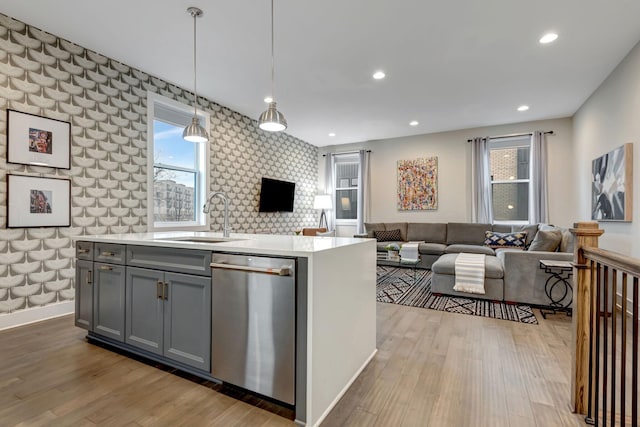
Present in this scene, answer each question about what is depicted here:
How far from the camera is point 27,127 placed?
2932 mm

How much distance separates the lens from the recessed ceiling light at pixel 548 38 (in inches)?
119

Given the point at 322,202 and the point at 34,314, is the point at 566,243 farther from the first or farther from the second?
the point at 34,314

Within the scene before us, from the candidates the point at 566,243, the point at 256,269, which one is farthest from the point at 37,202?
the point at 566,243

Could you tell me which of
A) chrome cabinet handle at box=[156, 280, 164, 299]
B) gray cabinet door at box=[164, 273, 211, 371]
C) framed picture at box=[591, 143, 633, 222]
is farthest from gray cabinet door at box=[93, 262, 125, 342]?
framed picture at box=[591, 143, 633, 222]

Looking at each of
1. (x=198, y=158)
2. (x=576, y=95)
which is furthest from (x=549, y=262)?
(x=198, y=158)

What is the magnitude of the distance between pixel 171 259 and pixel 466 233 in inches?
224

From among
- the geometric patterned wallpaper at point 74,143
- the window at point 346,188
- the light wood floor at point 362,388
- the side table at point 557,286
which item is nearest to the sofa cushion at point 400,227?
the window at point 346,188

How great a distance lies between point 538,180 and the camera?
5766mm

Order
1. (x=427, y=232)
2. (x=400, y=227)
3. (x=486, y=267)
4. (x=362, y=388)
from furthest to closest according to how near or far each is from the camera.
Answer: (x=400, y=227), (x=427, y=232), (x=486, y=267), (x=362, y=388)

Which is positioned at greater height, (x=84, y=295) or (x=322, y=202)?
(x=322, y=202)

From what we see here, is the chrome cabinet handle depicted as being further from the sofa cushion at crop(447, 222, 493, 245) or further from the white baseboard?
the sofa cushion at crop(447, 222, 493, 245)

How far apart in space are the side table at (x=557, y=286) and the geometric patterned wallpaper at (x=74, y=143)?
16.2 ft

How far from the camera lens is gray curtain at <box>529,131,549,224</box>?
225 inches

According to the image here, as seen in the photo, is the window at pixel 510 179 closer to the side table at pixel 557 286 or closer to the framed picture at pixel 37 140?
the side table at pixel 557 286
